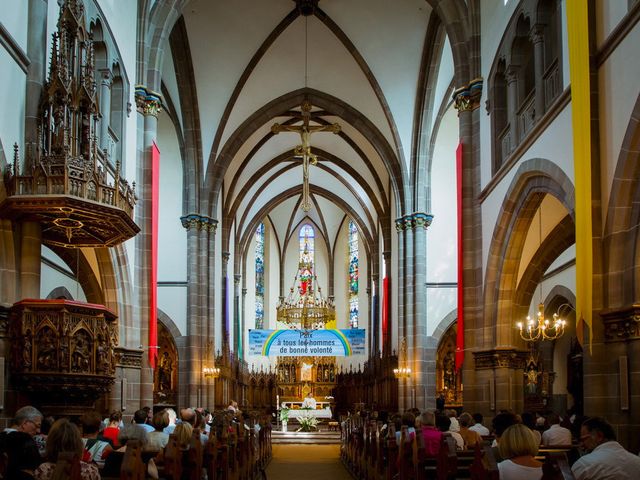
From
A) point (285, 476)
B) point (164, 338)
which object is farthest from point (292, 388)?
point (285, 476)

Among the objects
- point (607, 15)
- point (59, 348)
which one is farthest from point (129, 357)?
point (607, 15)

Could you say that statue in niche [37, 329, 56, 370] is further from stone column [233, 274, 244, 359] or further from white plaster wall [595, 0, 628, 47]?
stone column [233, 274, 244, 359]

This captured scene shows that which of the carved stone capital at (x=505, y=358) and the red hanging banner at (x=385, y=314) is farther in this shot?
the red hanging banner at (x=385, y=314)

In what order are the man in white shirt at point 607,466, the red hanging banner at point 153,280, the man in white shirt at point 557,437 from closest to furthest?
1. the man in white shirt at point 607,466
2. the man in white shirt at point 557,437
3. the red hanging banner at point 153,280

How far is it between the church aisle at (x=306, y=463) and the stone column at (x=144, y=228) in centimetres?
317

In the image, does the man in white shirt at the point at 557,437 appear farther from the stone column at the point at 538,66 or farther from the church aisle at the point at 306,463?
the church aisle at the point at 306,463

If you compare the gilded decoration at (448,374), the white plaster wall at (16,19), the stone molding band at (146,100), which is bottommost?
the gilded decoration at (448,374)

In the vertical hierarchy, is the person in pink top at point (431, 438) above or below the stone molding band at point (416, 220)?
below

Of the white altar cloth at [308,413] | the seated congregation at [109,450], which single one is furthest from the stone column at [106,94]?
the white altar cloth at [308,413]

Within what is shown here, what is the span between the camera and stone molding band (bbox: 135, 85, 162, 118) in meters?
15.8

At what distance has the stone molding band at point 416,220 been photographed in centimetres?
2480

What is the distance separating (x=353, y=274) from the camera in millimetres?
41531

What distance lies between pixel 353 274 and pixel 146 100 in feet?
86.7

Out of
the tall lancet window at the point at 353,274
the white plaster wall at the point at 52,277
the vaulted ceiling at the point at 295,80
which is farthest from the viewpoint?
the tall lancet window at the point at 353,274
